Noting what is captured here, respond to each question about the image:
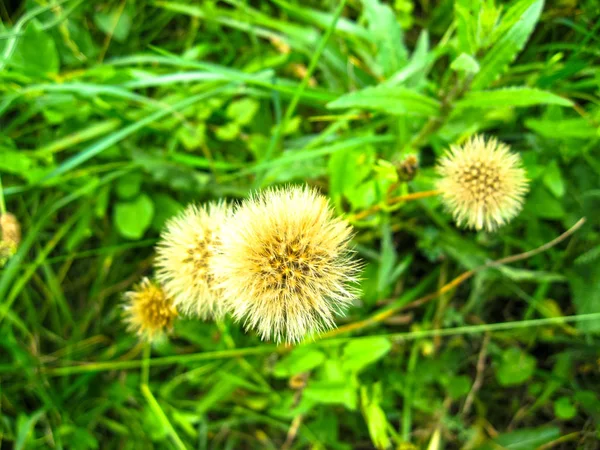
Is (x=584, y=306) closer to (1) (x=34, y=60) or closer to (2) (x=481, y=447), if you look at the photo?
(2) (x=481, y=447)

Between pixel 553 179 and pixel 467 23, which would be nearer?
pixel 467 23

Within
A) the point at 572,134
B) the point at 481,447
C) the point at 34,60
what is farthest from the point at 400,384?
the point at 34,60

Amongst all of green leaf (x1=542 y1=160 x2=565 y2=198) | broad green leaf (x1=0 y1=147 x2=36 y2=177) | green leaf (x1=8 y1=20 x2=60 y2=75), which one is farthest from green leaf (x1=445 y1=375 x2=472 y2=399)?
green leaf (x1=8 y1=20 x2=60 y2=75)

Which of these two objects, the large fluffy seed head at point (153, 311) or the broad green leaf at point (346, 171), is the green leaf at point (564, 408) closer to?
the broad green leaf at point (346, 171)

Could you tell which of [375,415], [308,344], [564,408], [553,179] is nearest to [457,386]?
[564,408]

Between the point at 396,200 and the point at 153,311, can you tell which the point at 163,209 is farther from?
the point at 396,200

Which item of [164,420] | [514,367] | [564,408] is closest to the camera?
[164,420]
